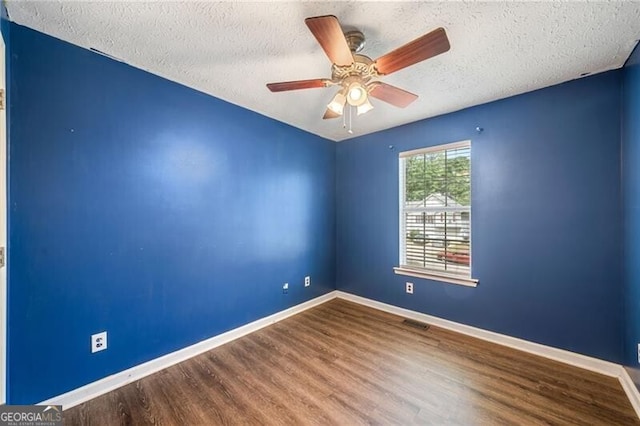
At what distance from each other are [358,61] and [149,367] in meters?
2.82

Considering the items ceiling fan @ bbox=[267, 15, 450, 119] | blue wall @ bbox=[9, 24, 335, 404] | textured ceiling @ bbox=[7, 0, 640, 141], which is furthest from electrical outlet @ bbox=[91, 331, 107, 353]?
ceiling fan @ bbox=[267, 15, 450, 119]

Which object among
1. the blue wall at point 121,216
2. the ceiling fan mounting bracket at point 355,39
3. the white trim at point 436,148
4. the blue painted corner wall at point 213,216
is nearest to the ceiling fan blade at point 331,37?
the ceiling fan mounting bracket at point 355,39

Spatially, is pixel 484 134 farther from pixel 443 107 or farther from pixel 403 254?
pixel 403 254

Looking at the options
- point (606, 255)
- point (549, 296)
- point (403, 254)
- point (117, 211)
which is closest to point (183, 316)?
point (117, 211)

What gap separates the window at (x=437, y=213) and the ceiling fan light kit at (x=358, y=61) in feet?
4.17

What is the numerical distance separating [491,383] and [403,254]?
62.7 inches

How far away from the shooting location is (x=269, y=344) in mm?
2453

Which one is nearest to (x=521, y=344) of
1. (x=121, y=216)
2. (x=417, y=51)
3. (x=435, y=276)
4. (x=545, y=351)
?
(x=545, y=351)

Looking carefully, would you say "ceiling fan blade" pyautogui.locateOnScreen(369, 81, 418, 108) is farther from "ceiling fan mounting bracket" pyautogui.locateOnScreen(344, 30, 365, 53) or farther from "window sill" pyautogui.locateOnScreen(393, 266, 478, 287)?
"window sill" pyautogui.locateOnScreen(393, 266, 478, 287)

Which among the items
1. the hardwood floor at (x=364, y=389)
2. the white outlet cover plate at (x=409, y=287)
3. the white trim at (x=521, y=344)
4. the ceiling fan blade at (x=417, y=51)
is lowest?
the hardwood floor at (x=364, y=389)

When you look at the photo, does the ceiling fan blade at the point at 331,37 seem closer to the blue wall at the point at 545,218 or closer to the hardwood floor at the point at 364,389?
the blue wall at the point at 545,218

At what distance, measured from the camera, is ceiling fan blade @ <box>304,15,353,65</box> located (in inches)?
45.9

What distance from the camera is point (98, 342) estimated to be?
70.6 inches

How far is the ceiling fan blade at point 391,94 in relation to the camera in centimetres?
176
